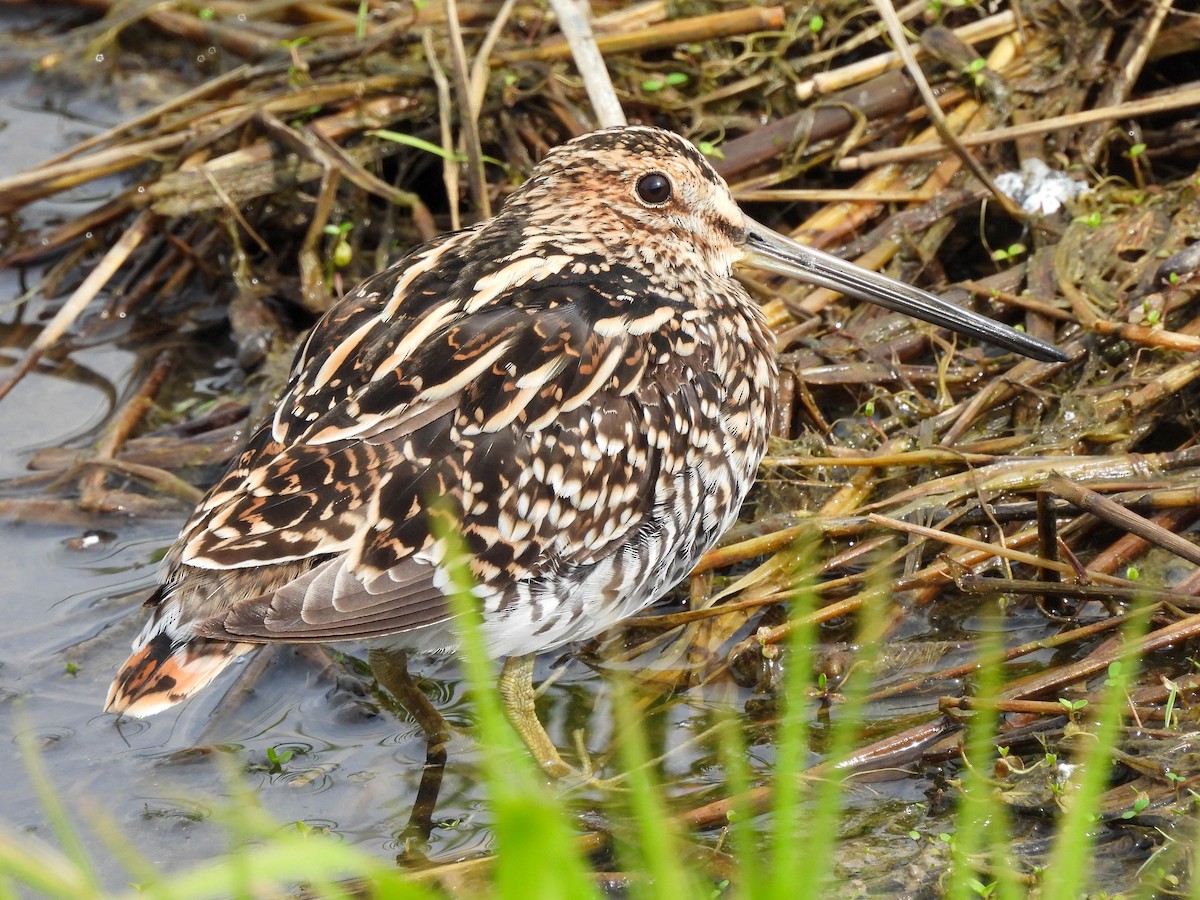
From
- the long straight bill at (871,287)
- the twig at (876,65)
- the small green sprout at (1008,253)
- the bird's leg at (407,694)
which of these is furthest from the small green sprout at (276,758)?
the twig at (876,65)

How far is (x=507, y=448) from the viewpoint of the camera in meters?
3.20

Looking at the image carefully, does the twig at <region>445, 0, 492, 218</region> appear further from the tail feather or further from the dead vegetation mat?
the tail feather

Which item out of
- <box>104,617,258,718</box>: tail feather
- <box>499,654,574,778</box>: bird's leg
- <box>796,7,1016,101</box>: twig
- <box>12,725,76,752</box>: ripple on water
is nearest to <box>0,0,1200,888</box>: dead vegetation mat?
<box>796,7,1016,101</box>: twig

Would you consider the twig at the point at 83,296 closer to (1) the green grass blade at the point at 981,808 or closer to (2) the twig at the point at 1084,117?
(2) the twig at the point at 1084,117

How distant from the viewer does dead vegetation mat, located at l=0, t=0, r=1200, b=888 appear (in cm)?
371

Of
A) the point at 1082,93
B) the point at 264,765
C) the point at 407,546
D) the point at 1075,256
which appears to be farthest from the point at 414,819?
the point at 1082,93

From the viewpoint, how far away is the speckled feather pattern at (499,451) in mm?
3078

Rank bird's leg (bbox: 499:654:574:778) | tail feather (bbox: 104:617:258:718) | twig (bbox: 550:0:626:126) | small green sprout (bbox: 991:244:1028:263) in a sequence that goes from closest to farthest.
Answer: tail feather (bbox: 104:617:258:718) < bird's leg (bbox: 499:654:574:778) < small green sprout (bbox: 991:244:1028:263) < twig (bbox: 550:0:626:126)

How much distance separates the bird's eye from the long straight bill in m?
0.33

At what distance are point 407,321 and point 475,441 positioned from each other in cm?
41

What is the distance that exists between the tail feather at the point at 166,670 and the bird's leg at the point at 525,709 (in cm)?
74

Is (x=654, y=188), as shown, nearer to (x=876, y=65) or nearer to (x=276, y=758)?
(x=876, y=65)

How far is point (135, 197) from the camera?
17.3 feet

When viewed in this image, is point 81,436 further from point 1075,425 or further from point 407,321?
point 1075,425
